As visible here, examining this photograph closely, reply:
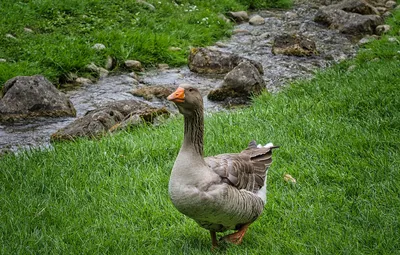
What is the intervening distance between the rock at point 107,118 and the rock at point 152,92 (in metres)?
0.92

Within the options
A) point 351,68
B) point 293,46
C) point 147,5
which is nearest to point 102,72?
point 147,5

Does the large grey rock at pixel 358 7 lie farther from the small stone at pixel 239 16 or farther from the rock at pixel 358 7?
the small stone at pixel 239 16

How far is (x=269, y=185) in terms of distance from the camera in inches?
236

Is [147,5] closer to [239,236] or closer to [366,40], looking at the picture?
[366,40]

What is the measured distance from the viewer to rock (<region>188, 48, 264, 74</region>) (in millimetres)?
12195

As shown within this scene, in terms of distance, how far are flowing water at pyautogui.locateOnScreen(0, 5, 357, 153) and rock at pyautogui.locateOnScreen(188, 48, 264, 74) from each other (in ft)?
0.85

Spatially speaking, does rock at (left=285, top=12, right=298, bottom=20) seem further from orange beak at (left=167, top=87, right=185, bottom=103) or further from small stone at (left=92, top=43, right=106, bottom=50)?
orange beak at (left=167, top=87, right=185, bottom=103)

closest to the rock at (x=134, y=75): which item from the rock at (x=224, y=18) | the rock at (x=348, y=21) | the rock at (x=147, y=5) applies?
the rock at (x=147, y=5)

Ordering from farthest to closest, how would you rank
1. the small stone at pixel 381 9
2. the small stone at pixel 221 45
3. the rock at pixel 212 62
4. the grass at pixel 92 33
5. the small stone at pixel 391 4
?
the small stone at pixel 391 4
the small stone at pixel 381 9
the small stone at pixel 221 45
the rock at pixel 212 62
the grass at pixel 92 33

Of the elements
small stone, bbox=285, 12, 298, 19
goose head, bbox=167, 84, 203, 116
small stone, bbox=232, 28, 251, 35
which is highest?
goose head, bbox=167, 84, 203, 116

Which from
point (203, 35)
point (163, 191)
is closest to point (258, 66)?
point (203, 35)

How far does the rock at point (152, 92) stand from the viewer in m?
10.5

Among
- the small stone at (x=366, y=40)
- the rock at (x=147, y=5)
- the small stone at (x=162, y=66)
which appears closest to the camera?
the small stone at (x=162, y=66)

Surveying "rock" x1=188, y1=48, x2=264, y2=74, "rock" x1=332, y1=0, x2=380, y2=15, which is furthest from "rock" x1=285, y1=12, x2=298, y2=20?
"rock" x1=188, y1=48, x2=264, y2=74
